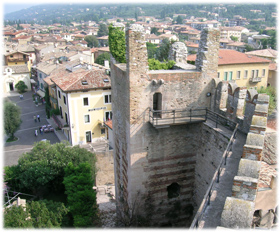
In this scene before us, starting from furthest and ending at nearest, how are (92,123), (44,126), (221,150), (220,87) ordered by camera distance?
(44,126)
(92,123)
(220,87)
(221,150)

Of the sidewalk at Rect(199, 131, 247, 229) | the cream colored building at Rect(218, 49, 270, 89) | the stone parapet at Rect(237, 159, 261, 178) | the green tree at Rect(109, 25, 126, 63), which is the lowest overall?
the cream colored building at Rect(218, 49, 270, 89)

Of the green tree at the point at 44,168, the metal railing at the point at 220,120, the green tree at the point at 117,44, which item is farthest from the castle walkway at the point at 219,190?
the green tree at the point at 44,168

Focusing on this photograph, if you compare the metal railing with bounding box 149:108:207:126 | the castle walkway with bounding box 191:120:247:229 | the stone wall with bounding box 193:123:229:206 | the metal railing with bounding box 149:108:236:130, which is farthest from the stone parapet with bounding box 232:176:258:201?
the metal railing with bounding box 149:108:207:126

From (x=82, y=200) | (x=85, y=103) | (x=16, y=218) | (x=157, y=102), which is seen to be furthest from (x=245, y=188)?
(x=85, y=103)

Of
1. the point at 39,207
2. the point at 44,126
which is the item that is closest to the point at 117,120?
the point at 39,207

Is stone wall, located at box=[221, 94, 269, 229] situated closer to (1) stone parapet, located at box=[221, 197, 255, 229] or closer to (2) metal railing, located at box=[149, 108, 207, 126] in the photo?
(1) stone parapet, located at box=[221, 197, 255, 229]

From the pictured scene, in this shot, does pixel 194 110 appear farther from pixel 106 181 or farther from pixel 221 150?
pixel 106 181
